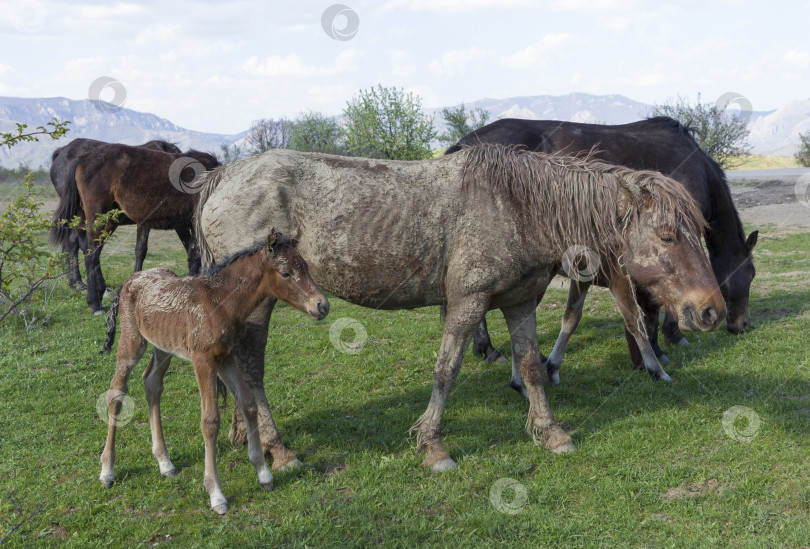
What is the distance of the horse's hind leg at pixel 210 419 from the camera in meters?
4.30

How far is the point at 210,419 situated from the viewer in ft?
14.4

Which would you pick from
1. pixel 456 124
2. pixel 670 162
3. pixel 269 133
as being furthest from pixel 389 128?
pixel 269 133

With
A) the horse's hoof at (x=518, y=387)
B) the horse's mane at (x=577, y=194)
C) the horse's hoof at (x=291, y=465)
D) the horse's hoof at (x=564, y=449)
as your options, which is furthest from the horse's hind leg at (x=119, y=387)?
the horse's hoof at (x=518, y=387)

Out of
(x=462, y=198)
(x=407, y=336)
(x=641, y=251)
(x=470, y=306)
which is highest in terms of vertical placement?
(x=462, y=198)

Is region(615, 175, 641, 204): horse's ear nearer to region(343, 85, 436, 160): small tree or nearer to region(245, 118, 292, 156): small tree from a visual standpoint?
region(343, 85, 436, 160): small tree

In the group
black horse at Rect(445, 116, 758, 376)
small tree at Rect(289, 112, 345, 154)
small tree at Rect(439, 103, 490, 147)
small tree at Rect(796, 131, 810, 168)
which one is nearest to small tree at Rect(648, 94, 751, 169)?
small tree at Rect(796, 131, 810, 168)

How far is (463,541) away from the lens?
3826 mm

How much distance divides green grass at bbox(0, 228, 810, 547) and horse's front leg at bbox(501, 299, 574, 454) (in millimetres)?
186

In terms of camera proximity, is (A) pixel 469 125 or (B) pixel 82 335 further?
(A) pixel 469 125

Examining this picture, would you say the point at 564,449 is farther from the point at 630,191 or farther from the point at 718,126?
the point at 718,126

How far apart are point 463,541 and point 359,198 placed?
9.55 ft

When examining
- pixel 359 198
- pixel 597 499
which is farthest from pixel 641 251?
pixel 359 198

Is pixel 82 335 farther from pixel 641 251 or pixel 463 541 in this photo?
pixel 641 251

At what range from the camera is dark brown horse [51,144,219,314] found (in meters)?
10.9
